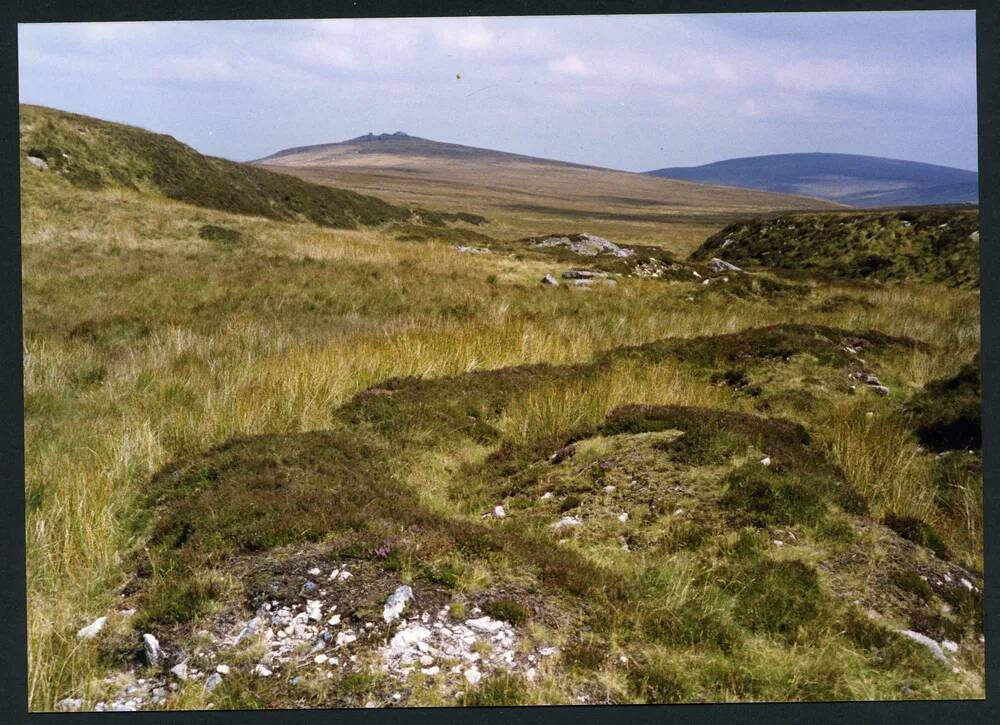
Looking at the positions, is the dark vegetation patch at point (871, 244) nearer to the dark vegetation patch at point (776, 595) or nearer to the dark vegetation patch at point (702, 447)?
the dark vegetation patch at point (702, 447)

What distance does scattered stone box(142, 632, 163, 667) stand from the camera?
424 cm

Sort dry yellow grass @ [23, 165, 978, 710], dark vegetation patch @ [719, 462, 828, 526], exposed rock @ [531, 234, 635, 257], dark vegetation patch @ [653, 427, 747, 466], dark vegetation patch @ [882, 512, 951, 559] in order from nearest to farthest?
dark vegetation patch @ [719, 462, 828, 526] < dark vegetation patch @ [882, 512, 951, 559] < dry yellow grass @ [23, 165, 978, 710] < dark vegetation patch @ [653, 427, 747, 466] < exposed rock @ [531, 234, 635, 257]

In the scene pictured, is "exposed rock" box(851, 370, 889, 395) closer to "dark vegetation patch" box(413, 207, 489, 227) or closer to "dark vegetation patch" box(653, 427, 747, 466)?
"dark vegetation patch" box(653, 427, 747, 466)

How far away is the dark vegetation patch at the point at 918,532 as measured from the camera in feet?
18.4

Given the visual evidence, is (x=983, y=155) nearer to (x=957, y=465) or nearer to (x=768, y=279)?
(x=957, y=465)

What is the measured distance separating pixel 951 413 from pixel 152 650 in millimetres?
8843

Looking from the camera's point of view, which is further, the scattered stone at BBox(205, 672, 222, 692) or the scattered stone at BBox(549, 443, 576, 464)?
the scattered stone at BBox(549, 443, 576, 464)

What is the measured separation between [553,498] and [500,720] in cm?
235

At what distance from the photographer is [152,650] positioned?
4266 mm

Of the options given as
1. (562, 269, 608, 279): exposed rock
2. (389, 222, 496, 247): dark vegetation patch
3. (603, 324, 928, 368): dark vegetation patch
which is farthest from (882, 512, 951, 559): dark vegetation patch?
(389, 222, 496, 247): dark vegetation patch

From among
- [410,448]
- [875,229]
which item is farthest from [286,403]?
[875,229]

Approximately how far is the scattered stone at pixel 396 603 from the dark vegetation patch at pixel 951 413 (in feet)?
21.9

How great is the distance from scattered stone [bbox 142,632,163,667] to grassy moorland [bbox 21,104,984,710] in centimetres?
5

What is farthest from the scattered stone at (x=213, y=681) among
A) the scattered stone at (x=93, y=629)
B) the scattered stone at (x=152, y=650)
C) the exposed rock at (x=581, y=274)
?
the exposed rock at (x=581, y=274)
